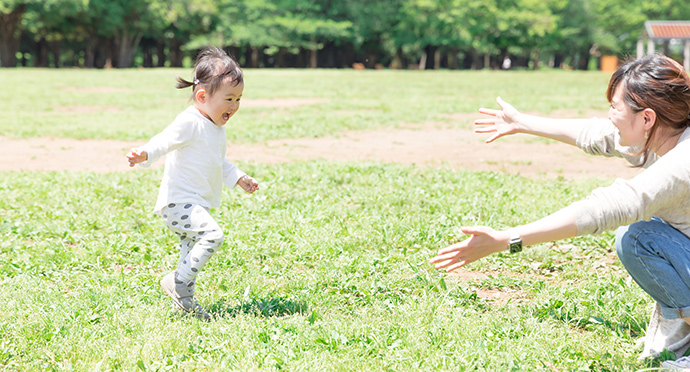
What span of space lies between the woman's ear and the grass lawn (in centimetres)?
113

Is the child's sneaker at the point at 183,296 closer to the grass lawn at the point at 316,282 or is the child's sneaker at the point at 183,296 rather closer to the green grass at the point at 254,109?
the grass lawn at the point at 316,282

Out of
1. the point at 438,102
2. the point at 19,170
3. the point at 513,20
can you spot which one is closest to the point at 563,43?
the point at 513,20

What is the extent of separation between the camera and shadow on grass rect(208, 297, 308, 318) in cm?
390

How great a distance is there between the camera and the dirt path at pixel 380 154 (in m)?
9.11

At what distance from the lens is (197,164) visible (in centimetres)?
377

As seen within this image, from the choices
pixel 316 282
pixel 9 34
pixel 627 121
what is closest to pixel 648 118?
pixel 627 121

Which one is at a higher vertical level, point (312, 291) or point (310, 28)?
point (310, 28)

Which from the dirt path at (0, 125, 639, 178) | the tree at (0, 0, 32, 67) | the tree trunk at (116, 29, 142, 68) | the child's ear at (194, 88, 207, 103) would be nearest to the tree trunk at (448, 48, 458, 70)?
the tree trunk at (116, 29, 142, 68)

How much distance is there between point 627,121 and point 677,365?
113 centimetres

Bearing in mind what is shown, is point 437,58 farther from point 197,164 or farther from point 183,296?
point 183,296

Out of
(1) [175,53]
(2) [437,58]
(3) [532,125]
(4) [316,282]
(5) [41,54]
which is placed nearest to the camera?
(3) [532,125]

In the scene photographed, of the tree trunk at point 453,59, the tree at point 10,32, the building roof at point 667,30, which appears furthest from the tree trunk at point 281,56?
the building roof at point 667,30

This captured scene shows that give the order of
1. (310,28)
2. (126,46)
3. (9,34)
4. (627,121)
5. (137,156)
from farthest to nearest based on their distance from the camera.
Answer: (310,28)
(126,46)
(9,34)
(137,156)
(627,121)

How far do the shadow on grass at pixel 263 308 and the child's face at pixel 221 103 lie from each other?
107 centimetres
